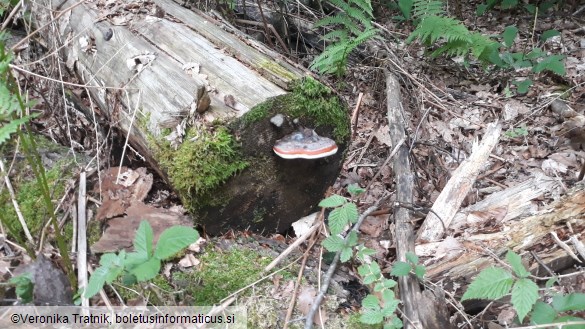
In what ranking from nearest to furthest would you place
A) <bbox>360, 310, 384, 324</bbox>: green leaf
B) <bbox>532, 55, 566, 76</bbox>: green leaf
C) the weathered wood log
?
<bbox>360, 310, 384, 324</bbox>: green leaf, the weathered wood log, <bbox>532, 55, 566, 76</bbox>: green leaf

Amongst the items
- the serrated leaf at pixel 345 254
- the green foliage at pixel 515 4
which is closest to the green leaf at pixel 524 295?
the serrated leaf at pixel 345 254

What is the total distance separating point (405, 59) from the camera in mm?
6531

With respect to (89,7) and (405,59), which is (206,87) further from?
(405,59)

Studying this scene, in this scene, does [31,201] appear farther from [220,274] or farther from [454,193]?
[454,193]

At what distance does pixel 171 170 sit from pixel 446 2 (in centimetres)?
624

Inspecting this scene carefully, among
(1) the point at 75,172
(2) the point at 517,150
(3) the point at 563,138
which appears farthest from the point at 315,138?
(3) the point at 563,138

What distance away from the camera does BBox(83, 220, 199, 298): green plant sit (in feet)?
7.15

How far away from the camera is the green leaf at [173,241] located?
7.18 feet

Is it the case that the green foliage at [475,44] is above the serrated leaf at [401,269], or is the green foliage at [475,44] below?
above

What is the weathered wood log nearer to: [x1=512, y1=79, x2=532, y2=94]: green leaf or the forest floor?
the forest floor

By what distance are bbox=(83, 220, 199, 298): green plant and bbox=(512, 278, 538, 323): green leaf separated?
1492mm

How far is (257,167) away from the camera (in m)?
3.24

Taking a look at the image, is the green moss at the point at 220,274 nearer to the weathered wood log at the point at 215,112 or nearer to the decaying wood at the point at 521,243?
the weathered wood log at the point at 215,112

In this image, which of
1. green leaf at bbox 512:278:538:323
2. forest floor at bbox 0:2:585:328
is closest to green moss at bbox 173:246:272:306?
forest floor at bbox 0:2:585:328
